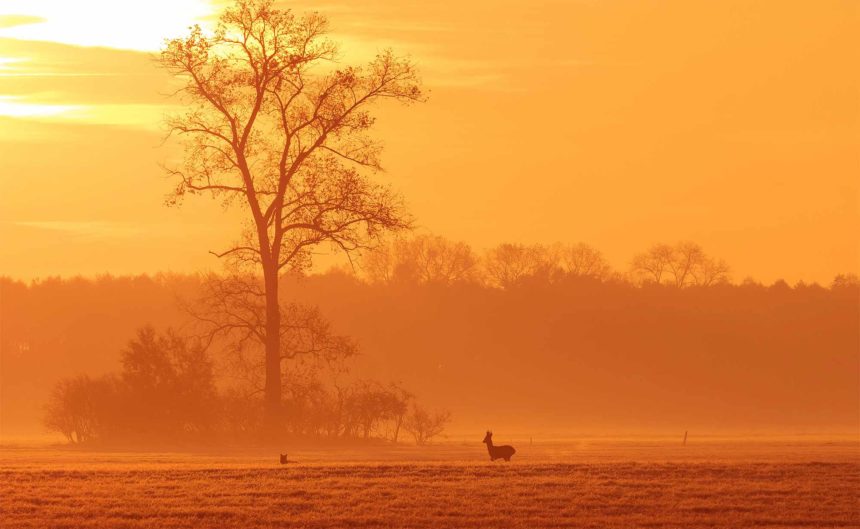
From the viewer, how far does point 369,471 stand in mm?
29016

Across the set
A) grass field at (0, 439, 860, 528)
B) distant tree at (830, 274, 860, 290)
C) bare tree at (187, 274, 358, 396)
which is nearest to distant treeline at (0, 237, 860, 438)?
distant tree at (830, 274, 860, 290)

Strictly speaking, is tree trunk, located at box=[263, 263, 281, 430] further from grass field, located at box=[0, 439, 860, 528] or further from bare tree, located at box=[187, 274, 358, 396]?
grass field, located at box=[0, 439, 860, 528]

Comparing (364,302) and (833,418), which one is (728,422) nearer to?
(833,418)

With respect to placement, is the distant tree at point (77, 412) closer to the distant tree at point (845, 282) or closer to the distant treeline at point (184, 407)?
the distant treeline at point (184, 407)

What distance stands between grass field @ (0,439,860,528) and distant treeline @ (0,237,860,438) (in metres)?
65.9

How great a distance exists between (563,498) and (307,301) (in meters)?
83.8

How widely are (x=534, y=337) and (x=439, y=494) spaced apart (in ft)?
281

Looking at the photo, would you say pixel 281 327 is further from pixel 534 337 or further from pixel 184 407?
pixel 534 337

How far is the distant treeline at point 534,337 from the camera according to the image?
336ft

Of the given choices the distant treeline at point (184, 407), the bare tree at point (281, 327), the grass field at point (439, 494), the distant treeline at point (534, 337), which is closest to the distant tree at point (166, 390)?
the distant treeline at point (184, 407)

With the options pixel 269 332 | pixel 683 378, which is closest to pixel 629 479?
pixel 269 332

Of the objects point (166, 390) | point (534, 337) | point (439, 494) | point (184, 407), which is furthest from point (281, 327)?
point (534, 337)

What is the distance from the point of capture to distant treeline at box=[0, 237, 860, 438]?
4033 inches

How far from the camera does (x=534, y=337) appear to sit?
366 ft
